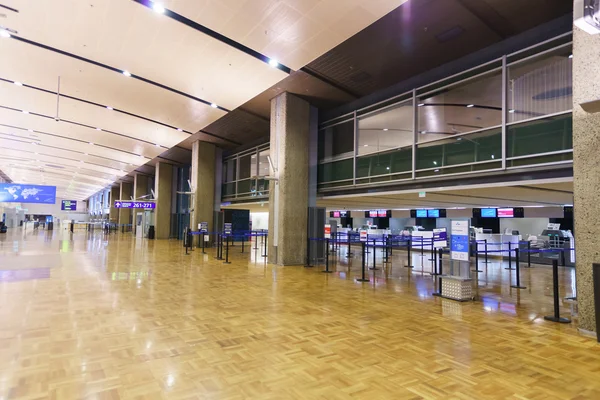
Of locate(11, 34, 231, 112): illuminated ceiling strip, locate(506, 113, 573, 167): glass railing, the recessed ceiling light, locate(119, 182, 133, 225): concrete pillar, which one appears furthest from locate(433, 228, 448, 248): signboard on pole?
locate(119, 182, 133, 225): concrete pillar

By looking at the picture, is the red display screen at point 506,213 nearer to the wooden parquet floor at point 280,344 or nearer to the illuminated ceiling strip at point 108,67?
the wooden parquet floor at point 280,344

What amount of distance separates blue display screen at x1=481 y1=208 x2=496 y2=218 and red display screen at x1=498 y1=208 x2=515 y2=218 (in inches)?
10.9

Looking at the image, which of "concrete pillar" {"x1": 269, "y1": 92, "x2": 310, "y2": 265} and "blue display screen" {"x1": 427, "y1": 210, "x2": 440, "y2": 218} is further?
"blue display screen" {"x1": 427, "y1": 210, "x2": 440, "y2": 218}

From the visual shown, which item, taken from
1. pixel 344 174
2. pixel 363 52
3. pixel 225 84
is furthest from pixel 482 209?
pixel 225 84

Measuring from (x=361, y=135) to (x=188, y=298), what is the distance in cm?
1083

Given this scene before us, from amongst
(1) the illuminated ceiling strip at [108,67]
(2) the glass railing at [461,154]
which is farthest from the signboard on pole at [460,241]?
(1) the illuminated ceiling strip at [108,67]

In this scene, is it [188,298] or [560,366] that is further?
[188,298]

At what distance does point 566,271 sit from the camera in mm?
10609

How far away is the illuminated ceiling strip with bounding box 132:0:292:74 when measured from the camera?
299 inches

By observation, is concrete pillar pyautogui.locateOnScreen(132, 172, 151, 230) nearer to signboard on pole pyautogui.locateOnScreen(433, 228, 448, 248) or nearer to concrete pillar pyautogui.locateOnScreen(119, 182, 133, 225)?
concrete pillar pyautogui.locateOnScreen(119, 182, 133, 225)

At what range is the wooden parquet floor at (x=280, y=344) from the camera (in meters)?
2.86

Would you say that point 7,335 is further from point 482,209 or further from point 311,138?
point 482,209

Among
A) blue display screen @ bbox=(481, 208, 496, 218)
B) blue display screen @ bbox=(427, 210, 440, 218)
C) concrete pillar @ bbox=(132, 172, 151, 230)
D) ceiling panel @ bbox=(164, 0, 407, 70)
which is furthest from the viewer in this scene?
concrete pillar @ bbox=(132, 172, 151, 230)

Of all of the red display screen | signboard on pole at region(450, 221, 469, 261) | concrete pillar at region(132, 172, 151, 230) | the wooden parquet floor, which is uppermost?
concrete pillar at region(132, 172, 151, 230)
